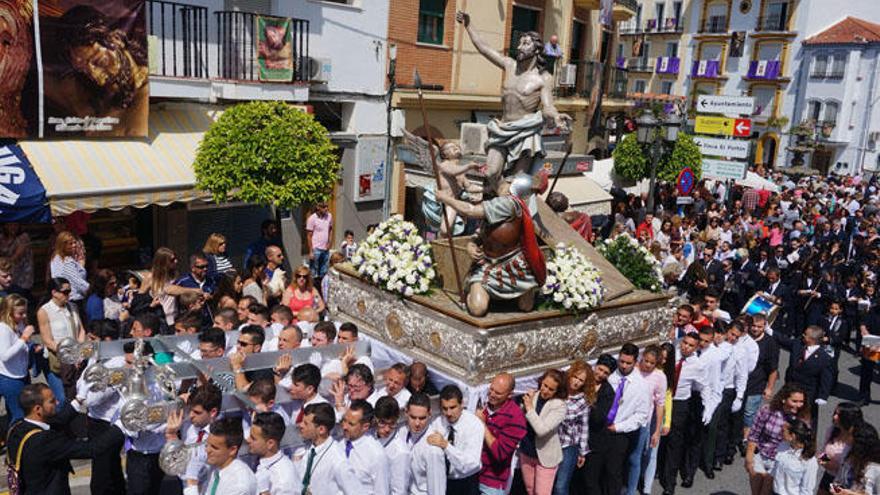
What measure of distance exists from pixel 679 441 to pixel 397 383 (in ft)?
10.5

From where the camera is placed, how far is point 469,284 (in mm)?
7207

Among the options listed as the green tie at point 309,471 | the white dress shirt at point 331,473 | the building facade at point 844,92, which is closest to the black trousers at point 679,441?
the white dress shirt at point 331,473

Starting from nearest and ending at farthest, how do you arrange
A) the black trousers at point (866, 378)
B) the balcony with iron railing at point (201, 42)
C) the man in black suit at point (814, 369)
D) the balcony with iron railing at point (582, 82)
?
the man in black suit at point (814, 369)
the black trousers at point (866, 378)
the balcony with iron railing at point (201, 42)
the balcony with iron railing at point (582, 82)

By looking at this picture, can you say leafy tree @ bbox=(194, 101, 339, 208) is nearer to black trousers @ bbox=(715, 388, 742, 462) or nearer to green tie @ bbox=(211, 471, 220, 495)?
black trousers @ bbox=(715, 388, 742, 462)

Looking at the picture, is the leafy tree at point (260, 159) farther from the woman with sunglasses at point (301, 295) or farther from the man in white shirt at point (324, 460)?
the man in white shirt at point (324, 460)

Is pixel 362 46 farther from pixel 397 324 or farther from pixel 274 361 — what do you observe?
pixel 274 361

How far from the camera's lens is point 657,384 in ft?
22.0

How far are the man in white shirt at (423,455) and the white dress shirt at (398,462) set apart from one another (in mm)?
49

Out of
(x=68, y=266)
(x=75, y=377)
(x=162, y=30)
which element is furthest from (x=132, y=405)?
(x=162, y=30)

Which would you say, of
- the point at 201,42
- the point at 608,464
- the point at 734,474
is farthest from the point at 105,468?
the point at 201,42

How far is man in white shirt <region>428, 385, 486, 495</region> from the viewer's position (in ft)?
17.8

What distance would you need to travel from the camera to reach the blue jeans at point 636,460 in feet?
22.6

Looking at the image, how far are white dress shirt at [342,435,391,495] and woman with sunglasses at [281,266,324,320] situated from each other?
3.78 meters

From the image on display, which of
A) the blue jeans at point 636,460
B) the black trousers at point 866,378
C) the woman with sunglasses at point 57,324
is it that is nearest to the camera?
the blue jeans at point 636,460
